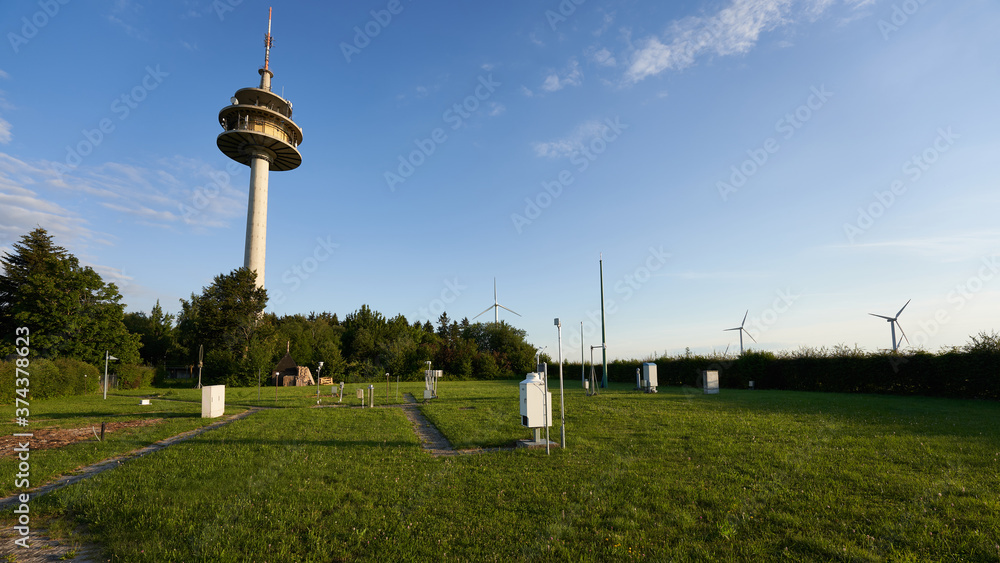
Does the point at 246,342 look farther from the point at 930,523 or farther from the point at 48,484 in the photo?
the point at 930,523

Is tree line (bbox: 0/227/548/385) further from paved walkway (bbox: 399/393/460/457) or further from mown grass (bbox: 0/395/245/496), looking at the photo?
paved walkway (bbox: 399/393/460/457)

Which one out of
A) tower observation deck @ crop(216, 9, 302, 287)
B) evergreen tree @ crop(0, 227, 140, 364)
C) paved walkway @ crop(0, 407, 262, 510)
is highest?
tower observation deck @ crop(216, 9, 302, 287)

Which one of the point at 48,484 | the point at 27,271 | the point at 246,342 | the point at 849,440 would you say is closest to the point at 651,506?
the point at 849,440

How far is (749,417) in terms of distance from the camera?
15.0 metres

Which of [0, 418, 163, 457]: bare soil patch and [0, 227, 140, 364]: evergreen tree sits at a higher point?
[0, 227, 140, 364]: evergreen tree

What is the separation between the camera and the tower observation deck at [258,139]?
192ft

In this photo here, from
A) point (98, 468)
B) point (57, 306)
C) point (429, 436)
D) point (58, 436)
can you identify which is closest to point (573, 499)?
point (429, 436)

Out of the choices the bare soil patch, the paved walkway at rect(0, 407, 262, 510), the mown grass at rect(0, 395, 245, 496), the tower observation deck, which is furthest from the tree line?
the paved walkway at rect(0, 407, 262, 510)

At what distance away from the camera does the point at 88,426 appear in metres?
15.2

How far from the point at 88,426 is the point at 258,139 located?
55967mm

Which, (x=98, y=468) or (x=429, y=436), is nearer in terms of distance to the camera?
(x=98, y=468)

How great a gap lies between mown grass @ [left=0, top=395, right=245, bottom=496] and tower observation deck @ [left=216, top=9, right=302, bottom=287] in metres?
38.6

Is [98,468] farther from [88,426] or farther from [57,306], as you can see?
[57,306]

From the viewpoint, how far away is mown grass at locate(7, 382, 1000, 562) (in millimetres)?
5125
